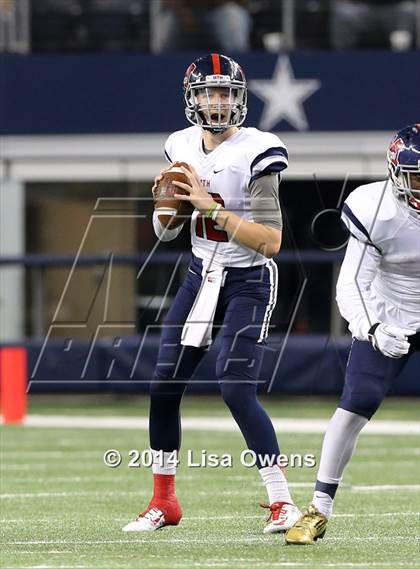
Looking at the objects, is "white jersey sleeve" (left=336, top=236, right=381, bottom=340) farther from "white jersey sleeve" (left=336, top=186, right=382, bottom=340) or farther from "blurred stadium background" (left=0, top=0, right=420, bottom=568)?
"blurred stadium background" (left=0, top=0, right=420, bottom=568)

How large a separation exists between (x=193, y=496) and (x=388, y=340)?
2.29m

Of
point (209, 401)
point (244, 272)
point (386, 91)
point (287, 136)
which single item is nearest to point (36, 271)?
point (209, 401)

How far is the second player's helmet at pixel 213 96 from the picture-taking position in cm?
543

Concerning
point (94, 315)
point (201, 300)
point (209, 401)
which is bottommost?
point (209, 401)

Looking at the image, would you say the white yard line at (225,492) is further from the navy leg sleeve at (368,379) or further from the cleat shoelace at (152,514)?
the navy leg sleeve at (368,379)

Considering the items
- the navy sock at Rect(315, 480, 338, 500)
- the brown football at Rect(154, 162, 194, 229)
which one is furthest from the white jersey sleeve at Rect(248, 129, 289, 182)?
the navy sock at Rect(315, 480, 338, 500)

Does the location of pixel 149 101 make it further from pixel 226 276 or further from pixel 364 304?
pixel 364 304

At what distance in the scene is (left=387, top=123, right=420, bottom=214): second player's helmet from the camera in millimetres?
4992

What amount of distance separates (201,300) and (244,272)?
202mm

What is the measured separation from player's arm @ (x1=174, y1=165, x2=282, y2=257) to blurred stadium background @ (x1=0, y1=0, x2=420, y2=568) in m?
5.73

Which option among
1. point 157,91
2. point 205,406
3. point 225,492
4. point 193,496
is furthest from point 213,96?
point 157,91

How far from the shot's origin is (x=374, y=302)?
17.0ft

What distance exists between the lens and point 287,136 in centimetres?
1390

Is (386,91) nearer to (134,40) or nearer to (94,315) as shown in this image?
(134,40)
